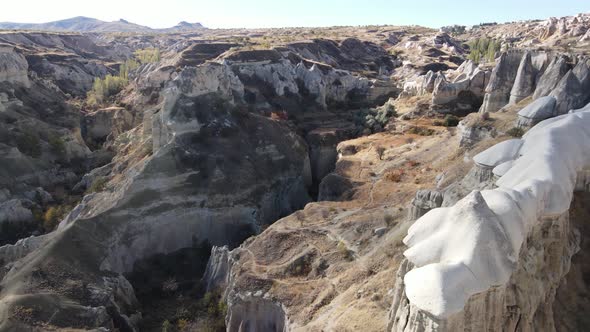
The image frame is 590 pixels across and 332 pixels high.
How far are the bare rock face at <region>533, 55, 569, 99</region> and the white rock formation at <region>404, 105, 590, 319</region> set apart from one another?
2193cm

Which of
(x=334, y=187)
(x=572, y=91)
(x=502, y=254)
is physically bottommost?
(x=334, y=187)

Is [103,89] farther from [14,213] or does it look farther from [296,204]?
[296,204]

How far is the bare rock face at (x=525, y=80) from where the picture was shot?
4431cm

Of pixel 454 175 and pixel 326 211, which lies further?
pixel 326 211

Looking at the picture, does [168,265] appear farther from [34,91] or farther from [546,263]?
[34,91]

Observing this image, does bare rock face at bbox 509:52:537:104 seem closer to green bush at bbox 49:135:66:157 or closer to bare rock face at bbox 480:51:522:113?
bare rock face at bbox 480:51:522:113

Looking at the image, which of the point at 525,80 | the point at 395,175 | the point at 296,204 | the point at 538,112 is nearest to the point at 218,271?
the point at 296,204

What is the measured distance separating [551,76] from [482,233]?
3187cm

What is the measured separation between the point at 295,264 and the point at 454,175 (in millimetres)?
12421

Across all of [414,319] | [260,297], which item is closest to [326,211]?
[260,297]

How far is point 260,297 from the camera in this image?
85.1 ft

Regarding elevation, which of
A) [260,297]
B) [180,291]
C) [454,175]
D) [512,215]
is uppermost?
[512,215]

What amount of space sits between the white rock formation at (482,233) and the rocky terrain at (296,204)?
64 millimetres

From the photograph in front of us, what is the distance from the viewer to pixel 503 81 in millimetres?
48219
